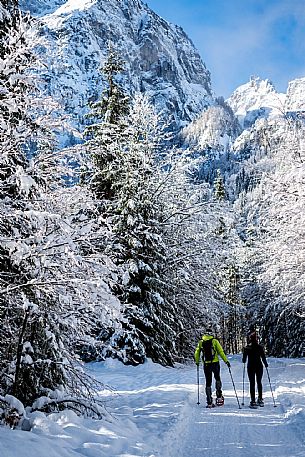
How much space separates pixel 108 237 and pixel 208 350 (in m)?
4.24

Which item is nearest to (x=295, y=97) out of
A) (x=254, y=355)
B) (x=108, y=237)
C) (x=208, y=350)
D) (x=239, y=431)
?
(x=254, y=355)

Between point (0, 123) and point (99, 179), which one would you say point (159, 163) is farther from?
point (0, 123)

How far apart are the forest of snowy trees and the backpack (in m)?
1.77

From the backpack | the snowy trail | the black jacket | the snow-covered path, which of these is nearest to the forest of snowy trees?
the snow-covered path

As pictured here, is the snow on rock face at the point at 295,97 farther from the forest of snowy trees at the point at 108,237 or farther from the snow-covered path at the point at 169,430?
the snow-covered path at the point at 169,430

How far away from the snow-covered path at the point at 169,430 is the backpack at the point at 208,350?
0.96m

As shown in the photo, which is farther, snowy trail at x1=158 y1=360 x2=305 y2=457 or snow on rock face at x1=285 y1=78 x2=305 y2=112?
snow on rock face at x1=285 y1=78 x2=305 y2=112

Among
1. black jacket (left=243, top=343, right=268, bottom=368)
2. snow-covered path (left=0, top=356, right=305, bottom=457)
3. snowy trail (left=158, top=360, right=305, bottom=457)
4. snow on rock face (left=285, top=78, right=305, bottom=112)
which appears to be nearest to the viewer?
snow-covered path (left=0, top=356, right=305, bottom=457)

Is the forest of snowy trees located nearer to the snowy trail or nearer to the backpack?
the snowy trail

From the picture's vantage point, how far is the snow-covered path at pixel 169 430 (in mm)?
5148

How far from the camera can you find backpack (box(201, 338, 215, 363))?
9758mm

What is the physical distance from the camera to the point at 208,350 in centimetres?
981

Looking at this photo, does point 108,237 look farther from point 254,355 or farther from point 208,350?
point 254,355

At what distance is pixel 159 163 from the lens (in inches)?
765
